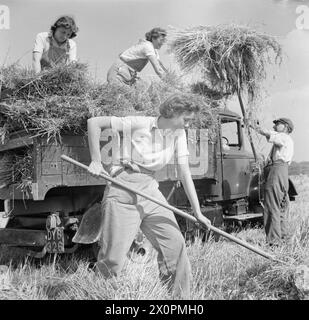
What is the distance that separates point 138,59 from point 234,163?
2059 millimetres

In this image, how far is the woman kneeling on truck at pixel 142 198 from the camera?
305cm

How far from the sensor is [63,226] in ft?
14.3

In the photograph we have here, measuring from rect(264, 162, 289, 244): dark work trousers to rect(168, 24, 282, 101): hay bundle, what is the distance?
1.03m

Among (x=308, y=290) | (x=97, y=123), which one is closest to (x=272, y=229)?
(x=308, y=290)

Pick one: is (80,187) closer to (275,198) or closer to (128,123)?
(128,123)

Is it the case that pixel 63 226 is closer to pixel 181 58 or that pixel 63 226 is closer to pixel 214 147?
pixel 214 147

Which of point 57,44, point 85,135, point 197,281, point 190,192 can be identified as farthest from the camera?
point 57,44

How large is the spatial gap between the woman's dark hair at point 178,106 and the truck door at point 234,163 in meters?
2.81

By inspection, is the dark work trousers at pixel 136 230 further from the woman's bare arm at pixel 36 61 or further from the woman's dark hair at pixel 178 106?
the woman's bare arm at pixel 36 61

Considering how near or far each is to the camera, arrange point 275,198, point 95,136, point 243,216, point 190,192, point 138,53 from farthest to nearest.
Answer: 1. point 243,216
2. point 275,198
3. point 138,53
4. point 190,192
5. point 95,136

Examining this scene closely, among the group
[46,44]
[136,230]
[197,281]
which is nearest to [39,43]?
[46,44]

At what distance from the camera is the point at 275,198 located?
18.2 ft

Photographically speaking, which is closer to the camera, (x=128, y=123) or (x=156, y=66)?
(x=128, y=123)

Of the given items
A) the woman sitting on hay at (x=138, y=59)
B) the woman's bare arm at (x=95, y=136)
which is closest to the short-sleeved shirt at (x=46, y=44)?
the woman sitting on hay at (x=138, y=59)
